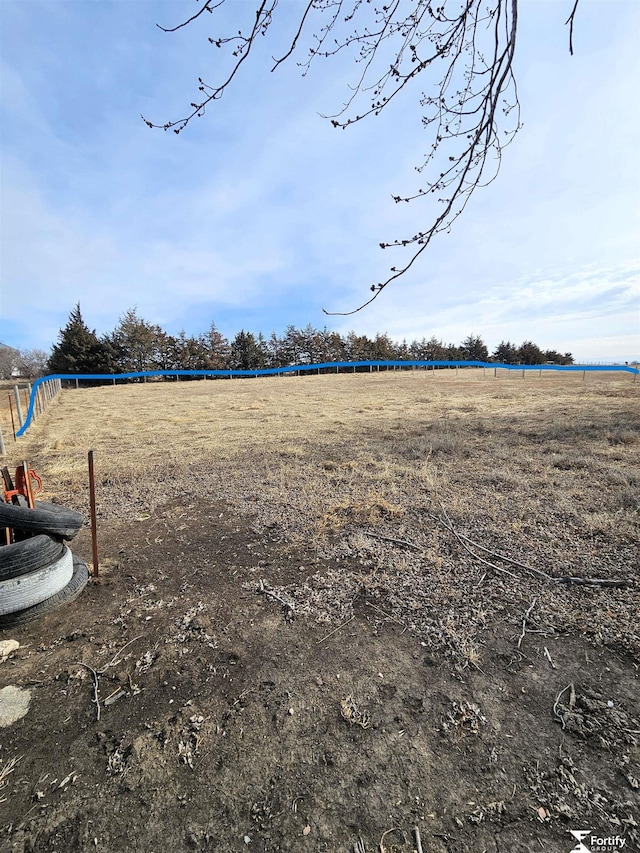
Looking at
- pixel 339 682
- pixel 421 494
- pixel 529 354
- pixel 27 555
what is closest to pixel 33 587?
pixel 27 555

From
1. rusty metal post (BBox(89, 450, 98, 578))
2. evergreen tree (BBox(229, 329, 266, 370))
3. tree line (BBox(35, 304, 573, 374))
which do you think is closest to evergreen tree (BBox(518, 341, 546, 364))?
tree line (BBox(35, 304, 573, 374))

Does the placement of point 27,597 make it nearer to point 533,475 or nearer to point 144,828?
point 144,828

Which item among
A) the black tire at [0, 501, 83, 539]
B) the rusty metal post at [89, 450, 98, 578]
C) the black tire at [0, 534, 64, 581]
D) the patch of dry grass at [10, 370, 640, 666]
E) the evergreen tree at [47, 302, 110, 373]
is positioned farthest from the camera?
the evergreen tree at [47, 302, 110, 373]

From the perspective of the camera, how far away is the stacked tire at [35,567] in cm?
244

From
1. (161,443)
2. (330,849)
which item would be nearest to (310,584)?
(330,849)

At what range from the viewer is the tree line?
127ft

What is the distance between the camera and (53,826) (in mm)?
1406

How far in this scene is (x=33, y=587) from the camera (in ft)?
8.30

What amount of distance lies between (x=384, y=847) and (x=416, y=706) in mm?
612

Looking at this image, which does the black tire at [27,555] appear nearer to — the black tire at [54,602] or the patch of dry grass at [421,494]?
the black tire at [54,602]

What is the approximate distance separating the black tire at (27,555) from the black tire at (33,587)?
0.04m

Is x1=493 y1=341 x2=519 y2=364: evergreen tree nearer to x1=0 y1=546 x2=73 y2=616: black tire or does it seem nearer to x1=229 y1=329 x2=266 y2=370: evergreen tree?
x1=229 y1=329 x2=266 y2=370: evergreen tree

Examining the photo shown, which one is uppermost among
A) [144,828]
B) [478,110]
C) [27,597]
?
[478,110]

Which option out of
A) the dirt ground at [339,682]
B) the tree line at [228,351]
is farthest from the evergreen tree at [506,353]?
the dirt ground at [339,682]
